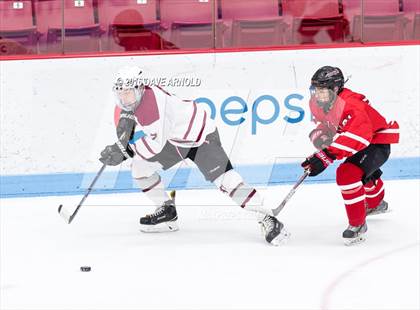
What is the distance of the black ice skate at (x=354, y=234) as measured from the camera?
3.95 m

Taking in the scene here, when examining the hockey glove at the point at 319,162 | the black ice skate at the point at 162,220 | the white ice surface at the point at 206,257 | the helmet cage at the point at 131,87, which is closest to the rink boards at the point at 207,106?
the white ice surface at the point at 206,257

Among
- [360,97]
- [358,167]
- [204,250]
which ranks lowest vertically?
[204,250]

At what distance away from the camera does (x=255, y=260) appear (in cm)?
374

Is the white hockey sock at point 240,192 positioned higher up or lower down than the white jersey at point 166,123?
lower down

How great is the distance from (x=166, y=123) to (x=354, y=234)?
3.22 feet

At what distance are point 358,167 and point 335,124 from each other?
240 millimetres

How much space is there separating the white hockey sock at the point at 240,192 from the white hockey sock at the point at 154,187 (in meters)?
0.33

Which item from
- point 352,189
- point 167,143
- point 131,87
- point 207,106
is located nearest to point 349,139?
point 352,189

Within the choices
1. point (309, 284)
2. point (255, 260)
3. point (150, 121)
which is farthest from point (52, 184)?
point (309, 284)

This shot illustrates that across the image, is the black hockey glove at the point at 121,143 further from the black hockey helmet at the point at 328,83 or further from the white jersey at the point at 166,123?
the black hockey helmet at the point at 328,83

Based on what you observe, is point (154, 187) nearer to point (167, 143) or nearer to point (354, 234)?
point (167, 143)

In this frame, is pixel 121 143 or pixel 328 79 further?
pixel 121 143

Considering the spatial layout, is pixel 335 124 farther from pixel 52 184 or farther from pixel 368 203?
pixel 52 184

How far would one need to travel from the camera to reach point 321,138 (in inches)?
161
